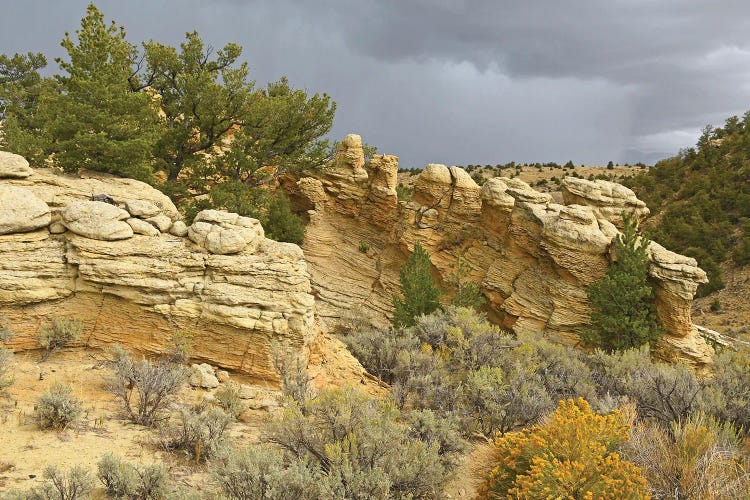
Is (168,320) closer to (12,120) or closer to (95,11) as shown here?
(95,11)

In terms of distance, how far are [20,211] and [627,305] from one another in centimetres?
2008

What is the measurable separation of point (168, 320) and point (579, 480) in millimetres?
8414

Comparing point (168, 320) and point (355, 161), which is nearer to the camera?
point (168, 320)

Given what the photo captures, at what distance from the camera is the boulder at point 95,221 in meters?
9.86

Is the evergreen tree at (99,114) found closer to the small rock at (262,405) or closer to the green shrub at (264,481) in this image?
the small rock at (262,405)

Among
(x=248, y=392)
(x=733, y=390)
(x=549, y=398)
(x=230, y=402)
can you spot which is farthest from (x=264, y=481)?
(x=733, y=390)

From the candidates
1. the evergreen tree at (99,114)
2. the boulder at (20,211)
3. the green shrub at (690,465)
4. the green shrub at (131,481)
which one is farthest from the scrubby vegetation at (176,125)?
the green shrub at (690,465)

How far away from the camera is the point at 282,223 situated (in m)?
24.3

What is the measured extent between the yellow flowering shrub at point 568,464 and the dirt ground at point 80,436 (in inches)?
154

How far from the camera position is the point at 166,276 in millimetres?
10055

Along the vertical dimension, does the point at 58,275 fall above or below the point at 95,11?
below

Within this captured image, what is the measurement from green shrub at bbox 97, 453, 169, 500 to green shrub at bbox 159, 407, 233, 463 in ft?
3.33

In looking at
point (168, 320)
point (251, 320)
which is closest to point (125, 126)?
point (168, 320)

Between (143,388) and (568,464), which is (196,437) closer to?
(143,388)
